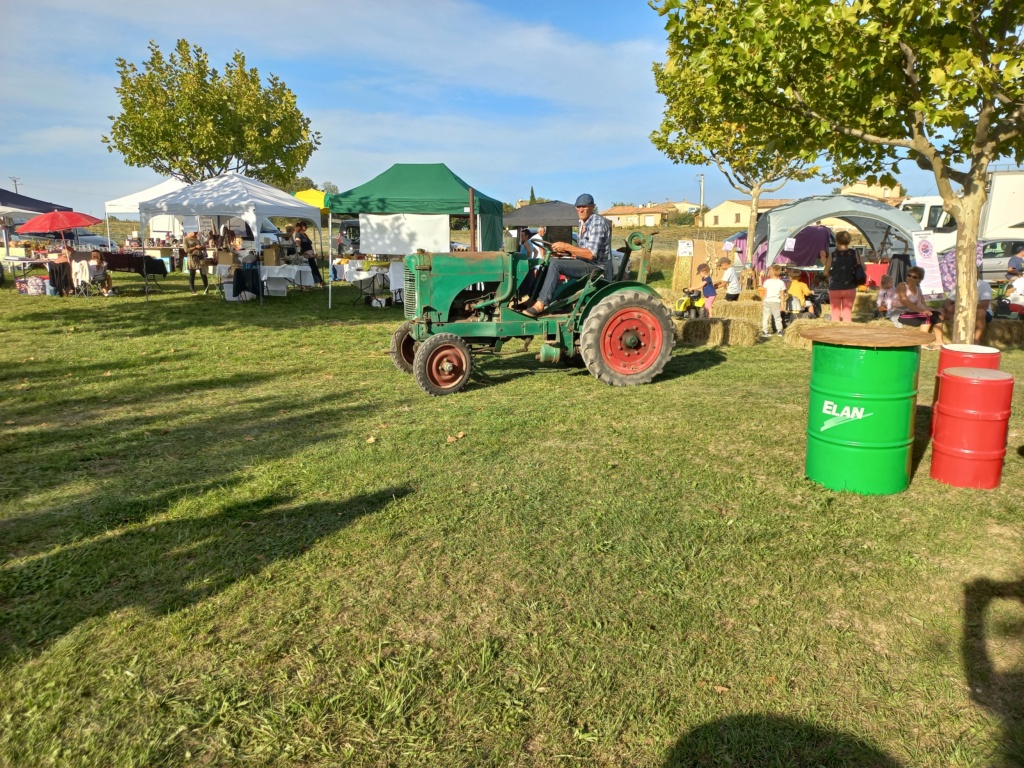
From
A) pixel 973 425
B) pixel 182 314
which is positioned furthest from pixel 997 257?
pixel 182 314

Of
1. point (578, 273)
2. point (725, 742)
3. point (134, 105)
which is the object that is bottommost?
point (725, 742)

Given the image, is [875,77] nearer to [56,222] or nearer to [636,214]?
[56,222]

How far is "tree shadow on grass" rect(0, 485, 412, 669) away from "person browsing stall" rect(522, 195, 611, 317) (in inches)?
141

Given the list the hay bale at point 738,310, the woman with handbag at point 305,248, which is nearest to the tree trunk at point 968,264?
the hay bale at point 738,310

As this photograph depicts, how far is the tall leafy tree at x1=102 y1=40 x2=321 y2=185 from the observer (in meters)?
24.7

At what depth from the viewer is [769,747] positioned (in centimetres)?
218

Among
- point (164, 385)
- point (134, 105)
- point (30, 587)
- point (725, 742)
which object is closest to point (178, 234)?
point (134, 105)

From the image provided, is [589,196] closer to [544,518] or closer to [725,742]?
[544,518]

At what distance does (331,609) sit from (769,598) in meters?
1.84

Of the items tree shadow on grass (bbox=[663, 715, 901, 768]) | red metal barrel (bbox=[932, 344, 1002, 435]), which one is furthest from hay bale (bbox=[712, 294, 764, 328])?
tree shadow on grass (bbox=[663, 715, 901, 768])

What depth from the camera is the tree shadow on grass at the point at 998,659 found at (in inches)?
88.4

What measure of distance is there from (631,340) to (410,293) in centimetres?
232

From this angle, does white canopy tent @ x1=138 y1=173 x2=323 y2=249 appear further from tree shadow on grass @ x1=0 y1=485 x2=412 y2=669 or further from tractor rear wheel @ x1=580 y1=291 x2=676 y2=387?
tree shadow on grass @ x1=0 y1=485 x2=412 y2=669

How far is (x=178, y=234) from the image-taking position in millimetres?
31094
